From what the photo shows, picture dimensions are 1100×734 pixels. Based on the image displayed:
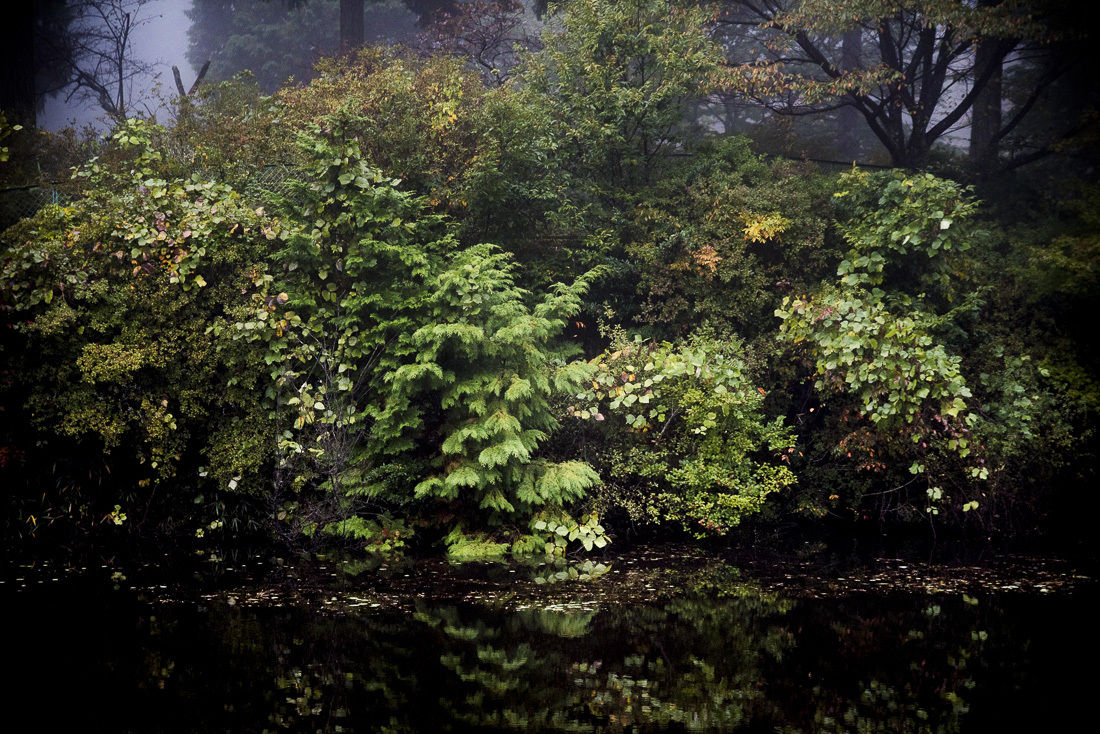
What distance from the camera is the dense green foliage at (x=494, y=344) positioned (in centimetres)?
852

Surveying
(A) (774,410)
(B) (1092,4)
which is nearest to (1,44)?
(A) (774,410)

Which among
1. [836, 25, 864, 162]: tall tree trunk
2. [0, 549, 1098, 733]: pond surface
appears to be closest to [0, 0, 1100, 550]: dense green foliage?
[0, 549, 1098, 733]: pond surface

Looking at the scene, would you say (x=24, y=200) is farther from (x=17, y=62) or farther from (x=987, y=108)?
(x=987, y=108)

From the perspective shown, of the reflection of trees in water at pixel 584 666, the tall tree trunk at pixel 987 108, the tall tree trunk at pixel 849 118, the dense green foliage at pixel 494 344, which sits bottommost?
the reflection of trees in water at pixel 584 666

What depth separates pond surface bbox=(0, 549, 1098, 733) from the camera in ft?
15.1

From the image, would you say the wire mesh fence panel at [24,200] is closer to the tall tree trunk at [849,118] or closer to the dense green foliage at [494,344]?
the dense green foliage at [494,344]

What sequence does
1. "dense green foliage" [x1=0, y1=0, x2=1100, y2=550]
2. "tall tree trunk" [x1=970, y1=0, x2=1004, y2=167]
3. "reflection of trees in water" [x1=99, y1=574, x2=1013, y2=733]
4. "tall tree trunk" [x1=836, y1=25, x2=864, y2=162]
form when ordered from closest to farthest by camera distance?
"reflection of trees in water" [x1=99, y1=574, x2=1013, y2=733] < "dense green foliage" [x1=0, y1=0, x2=1100, y2=550] < "tall tree trunk" [x1=970, y1=0, x2=1004, y2=167] < "tall tree trunk" [x1=836, y1=25, x2=864, y2=162]

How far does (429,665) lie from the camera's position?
5.39 m

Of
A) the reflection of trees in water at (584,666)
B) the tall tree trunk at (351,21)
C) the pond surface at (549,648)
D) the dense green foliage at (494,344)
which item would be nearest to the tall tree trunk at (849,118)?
the dense green foliage at (494,344)

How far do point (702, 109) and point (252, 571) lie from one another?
Result: 884 inches

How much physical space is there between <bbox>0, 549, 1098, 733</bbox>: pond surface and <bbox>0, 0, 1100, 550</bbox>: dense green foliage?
50.6 inches

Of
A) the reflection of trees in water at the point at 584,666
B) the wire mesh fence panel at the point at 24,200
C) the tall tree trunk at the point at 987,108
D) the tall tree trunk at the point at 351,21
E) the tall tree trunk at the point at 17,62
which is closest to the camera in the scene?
the reflection of trees in water at the point at 584,666

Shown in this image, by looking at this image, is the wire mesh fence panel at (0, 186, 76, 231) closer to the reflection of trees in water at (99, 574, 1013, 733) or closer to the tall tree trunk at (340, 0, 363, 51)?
the reflection of trees in water at (99, 574, 1013, 733)

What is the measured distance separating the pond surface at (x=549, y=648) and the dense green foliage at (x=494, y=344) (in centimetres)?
128
